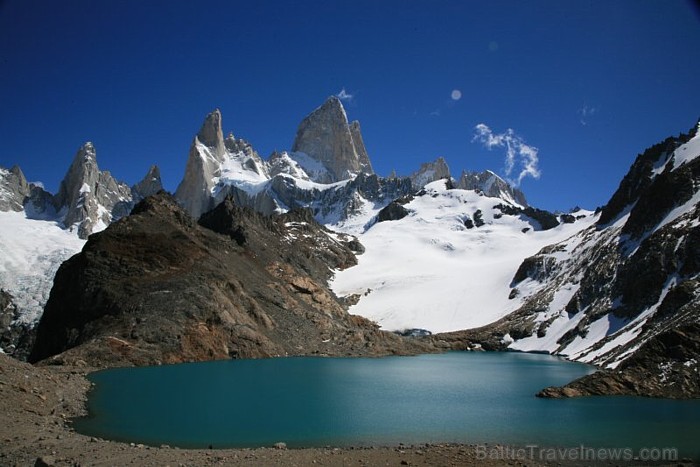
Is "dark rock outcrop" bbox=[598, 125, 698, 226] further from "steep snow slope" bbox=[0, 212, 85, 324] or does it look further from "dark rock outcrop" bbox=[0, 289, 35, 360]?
"steep snow slope" bbox=[0, 212, 85, 324]

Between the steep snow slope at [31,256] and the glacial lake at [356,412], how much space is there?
78000mm

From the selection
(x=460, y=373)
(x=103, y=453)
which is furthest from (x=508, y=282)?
(x=103, y=453)

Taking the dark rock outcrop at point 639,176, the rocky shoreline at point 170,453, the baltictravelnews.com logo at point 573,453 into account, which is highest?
the dark rock outcrop at point 639,176

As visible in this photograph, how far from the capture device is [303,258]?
126 m

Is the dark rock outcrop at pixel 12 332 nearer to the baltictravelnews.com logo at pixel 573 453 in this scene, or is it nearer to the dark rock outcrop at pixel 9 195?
the baltictravelnews.com logo at pixel 573 453

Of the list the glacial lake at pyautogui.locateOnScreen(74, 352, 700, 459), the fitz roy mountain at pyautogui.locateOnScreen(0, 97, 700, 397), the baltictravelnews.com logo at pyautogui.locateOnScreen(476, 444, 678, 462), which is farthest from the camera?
the fitz roy mountain at pyautogui.locateOnScreen(0, 97, 700, 397)

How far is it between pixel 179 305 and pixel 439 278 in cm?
9800

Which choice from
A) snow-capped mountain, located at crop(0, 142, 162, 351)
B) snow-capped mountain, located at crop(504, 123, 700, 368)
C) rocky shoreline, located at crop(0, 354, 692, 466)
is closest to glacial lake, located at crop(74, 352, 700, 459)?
rocky shoreline, located at crop(0, 354, 692, 466)

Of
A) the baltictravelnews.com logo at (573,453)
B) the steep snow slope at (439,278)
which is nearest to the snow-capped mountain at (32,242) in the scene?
the steep snow slope at (439,278)

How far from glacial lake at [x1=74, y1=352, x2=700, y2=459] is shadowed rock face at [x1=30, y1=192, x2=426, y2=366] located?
25.8 feet

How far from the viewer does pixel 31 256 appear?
136 metres

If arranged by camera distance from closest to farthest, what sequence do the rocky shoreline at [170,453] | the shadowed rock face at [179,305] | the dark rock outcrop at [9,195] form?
the rocky shoreline at [170,453]
the shadowed rock face at [179,305]
the dark rock outcrop at [9,195]

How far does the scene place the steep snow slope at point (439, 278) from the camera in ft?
388

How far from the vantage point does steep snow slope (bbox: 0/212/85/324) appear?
358ft
